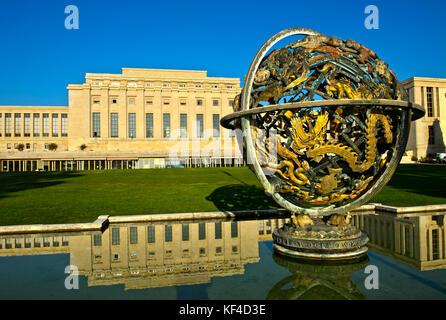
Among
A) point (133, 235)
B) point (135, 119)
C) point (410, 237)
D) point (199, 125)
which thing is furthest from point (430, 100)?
point (133, 235)

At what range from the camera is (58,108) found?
77.9 metres

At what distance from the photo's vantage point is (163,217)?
11.6 meters

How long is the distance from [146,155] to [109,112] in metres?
19.5

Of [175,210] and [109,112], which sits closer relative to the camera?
[175,210]

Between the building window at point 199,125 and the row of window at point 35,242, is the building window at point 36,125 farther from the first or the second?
the row of window at point 35,242

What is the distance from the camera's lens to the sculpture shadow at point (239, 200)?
14180 millimetres

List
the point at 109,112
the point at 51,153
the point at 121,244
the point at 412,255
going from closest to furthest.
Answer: the point at 412,255
the point at 121,244
the point at 51,153
the point at 109,112

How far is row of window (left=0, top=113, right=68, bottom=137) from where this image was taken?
7744 cm

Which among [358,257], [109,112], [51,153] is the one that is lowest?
[358,257]

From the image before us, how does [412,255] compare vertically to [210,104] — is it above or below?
below

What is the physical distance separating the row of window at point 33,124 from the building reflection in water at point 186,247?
251ft

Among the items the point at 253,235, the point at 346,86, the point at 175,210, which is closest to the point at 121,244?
the point at 253,235

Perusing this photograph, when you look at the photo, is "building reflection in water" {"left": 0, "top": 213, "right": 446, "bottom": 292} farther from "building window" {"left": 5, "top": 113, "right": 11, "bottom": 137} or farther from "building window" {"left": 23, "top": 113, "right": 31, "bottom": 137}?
"building window" {"left": 5, "top": 113, "right": 11, "bottom": 137}
